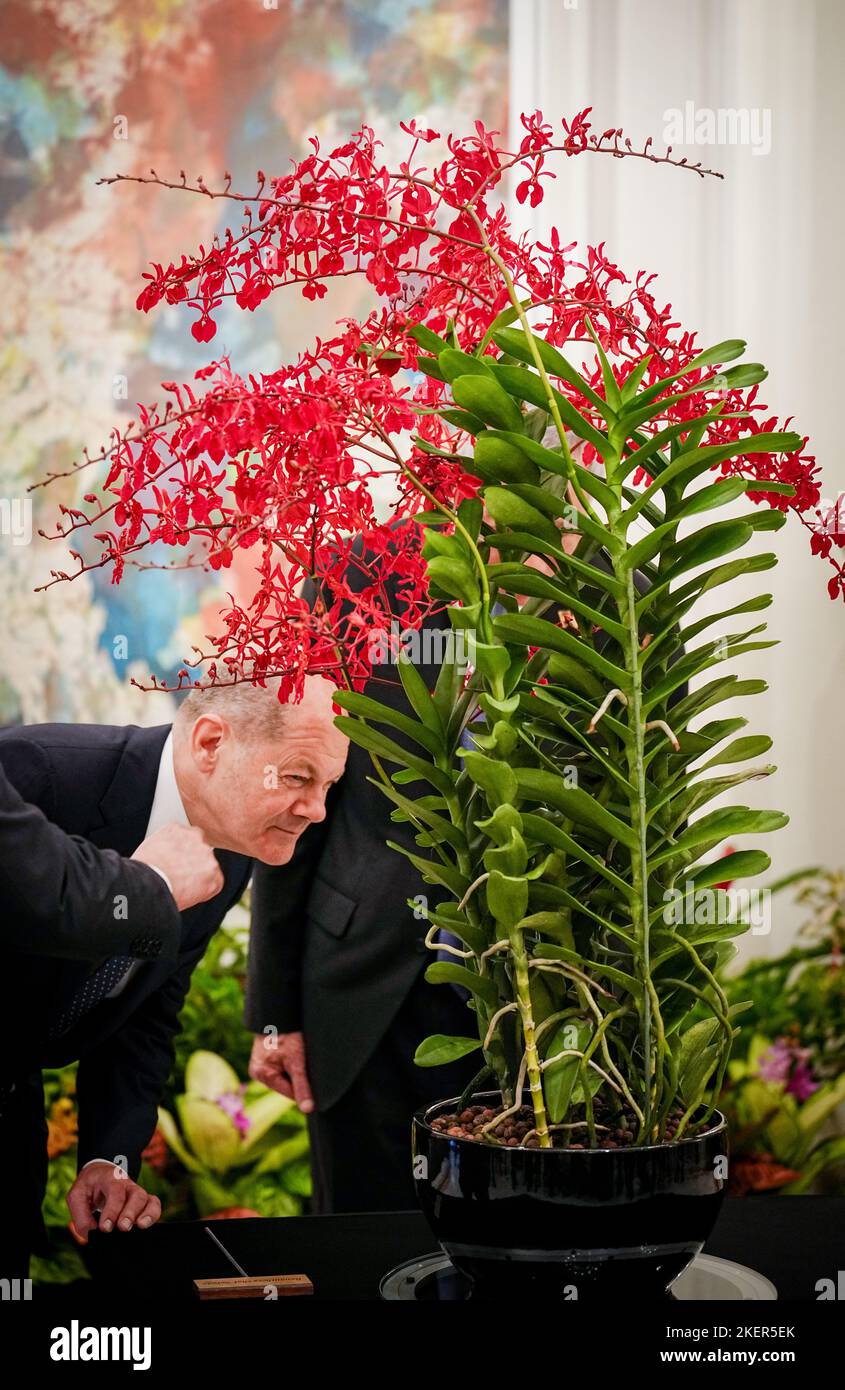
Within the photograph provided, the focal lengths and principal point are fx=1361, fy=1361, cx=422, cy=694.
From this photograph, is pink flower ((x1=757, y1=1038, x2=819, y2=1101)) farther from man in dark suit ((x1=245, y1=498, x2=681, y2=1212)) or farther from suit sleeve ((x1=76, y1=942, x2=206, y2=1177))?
suit sleeve ((x1=76, y1=942, x2=206, y2=1177))

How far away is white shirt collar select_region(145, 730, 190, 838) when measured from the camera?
6.42 ft

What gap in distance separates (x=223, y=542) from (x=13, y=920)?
0.93 meters

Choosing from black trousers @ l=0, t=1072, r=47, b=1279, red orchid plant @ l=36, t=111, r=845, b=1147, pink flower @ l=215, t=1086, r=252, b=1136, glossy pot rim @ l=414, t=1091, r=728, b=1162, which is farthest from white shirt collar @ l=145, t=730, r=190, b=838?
glossy pot rim @ l=414, t=1091, r=728, b=1162

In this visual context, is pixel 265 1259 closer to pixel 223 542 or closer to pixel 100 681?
pixel 223 542

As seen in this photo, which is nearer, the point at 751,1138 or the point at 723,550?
the point at 723,550

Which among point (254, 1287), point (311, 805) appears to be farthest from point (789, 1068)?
point (254, 1287)

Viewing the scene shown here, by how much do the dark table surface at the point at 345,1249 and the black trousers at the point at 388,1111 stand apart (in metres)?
0.80

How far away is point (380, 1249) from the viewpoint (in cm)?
105

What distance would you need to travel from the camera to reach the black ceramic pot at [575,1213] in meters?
0.78

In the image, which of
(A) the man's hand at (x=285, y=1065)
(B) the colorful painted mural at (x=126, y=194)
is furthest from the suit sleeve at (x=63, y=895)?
(B) the colorful painted mural at (x=126, y=194)

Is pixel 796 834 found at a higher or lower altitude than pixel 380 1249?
higher

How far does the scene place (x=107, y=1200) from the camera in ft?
4.82
